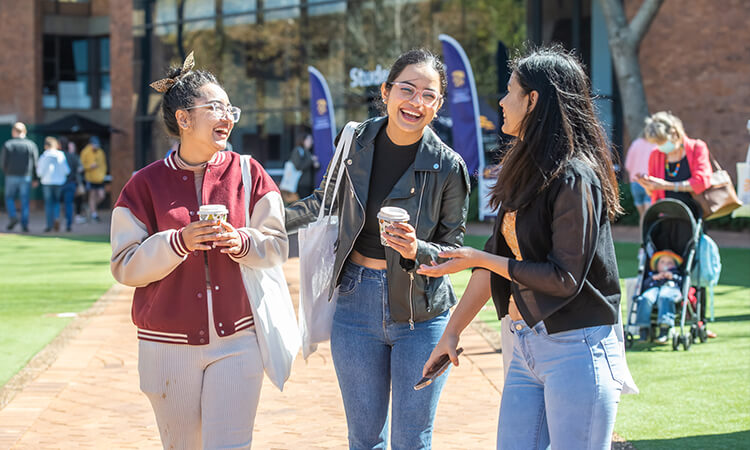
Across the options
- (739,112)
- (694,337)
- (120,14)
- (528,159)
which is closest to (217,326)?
(528,159)

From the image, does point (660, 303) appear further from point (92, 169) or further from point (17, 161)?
point (92, 169)

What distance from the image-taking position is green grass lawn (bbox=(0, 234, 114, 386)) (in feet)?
27.3

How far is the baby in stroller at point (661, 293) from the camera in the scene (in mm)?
7699

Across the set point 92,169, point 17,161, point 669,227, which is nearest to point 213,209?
point 669,227

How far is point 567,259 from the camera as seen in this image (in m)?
2.68

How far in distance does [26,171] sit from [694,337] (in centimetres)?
1566

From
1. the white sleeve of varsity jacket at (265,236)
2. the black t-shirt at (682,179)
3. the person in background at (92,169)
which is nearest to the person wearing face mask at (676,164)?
the black t-shirt at (682,179)

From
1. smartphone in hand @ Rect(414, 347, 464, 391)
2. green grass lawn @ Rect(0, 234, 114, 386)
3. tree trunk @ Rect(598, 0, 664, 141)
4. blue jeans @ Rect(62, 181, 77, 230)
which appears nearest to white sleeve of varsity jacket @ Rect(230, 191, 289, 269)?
smartphone in hand @ Rect(414, 347, 464, 391)

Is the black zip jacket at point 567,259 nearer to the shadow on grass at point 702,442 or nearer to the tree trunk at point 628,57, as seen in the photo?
the shadow on grass at point 702,442

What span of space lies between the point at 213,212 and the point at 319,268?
0.76m

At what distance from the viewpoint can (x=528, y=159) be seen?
2826 millimetres

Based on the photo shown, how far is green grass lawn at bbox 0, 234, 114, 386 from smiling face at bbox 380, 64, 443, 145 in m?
4.55

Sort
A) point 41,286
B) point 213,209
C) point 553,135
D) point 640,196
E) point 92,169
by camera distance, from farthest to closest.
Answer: point 92,169 < point 640,196 < point 41,286 < point 213,209 < point 553,135

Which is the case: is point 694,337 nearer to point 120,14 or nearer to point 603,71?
point 603,71
